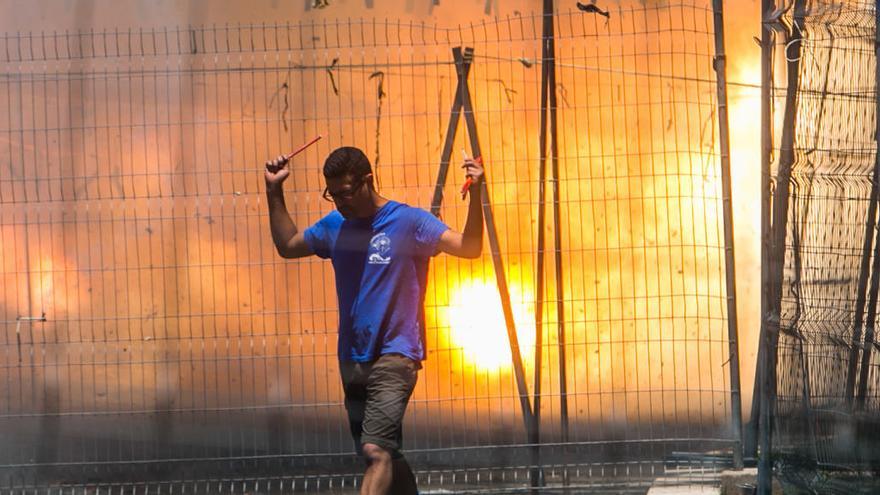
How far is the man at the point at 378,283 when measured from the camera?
639 centimetres

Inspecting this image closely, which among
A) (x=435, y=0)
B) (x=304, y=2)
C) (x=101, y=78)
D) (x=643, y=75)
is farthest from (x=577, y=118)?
(x=101, y=78)

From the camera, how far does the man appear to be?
6.39 metres

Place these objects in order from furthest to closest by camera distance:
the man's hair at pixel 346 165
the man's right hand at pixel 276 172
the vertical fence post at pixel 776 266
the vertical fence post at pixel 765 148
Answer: the vertical fence post at pixel 765 148 < the vertical fence post at pixel 776 266 < the man's right hand at pixel 276 172 < the man's hair at pixel 346 165

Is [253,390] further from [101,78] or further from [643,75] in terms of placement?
[643,75]

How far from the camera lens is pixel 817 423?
22.1ft

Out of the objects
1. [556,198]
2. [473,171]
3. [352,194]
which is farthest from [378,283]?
[556,198]

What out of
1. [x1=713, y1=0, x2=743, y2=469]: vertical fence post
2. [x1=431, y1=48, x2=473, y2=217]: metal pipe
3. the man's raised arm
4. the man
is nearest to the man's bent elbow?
the man

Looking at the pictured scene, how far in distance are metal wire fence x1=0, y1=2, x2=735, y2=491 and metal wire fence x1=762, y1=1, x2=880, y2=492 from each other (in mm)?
1335

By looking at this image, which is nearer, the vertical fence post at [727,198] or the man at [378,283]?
the man at [378,283]

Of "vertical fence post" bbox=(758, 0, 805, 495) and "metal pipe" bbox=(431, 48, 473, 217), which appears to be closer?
"vertical fence post" bbox=(758, 0, 805, 495)

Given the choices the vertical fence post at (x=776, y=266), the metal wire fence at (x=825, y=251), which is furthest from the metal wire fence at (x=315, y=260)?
the metal wire fence at (x=825, y=251)

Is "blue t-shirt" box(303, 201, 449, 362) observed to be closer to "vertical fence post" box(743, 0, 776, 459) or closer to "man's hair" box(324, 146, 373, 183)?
"man's hair" box(324, 146, 373, 183)

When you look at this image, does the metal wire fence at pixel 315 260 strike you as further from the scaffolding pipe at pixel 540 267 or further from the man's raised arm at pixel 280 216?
the man's raised arm at pixel 280 216

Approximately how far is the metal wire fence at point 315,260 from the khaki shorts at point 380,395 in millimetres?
2094
